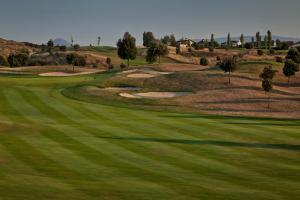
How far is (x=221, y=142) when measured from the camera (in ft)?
102

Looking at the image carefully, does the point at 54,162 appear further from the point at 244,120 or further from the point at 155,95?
the point at 155,95

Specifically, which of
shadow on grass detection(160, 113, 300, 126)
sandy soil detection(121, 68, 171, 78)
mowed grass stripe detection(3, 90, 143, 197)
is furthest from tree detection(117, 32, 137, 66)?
mowed grass stripe detection(3, 90, 143, 197)

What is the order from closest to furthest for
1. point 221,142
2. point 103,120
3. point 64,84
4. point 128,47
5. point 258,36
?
point 221,142, point 103,120, point 64,84, point 128,47, point 258,36

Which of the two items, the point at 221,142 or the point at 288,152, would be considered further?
the point at 221,142

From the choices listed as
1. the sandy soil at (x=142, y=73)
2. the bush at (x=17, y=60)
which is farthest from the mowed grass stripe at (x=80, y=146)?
the bush at (x=17, y=60)

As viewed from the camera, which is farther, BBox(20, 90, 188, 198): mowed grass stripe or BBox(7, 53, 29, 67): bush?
BBox(7, 53, 29, 67): bush

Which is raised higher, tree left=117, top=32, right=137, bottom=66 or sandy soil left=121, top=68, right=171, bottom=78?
tree left=117, top=32, right=137, bottom=66

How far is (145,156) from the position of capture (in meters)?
26.0

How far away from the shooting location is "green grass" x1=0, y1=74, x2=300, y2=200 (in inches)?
750

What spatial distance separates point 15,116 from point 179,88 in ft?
113

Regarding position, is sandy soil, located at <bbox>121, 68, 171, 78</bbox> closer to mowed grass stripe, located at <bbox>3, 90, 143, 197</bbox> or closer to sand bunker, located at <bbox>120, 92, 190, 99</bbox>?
sand bunker, located at <bbox>120, 92, 190, 99</bbox>

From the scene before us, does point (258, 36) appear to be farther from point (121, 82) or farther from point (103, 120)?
point (103, 120)

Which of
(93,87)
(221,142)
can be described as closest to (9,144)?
(221,142)

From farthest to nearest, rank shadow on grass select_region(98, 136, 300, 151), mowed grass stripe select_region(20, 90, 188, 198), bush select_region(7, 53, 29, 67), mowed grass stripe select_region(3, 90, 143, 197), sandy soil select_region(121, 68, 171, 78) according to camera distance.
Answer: bush select_region(7, 53, 29, 67) < sandy soil select_region(121, 68, 171, 78) < shadow on grass select_region(98, 136, 300, 151) < mowed grass stripe select_region(20, 90, 188, 198) < mowed grass stripe select_region(3, 90, 143, 197)
